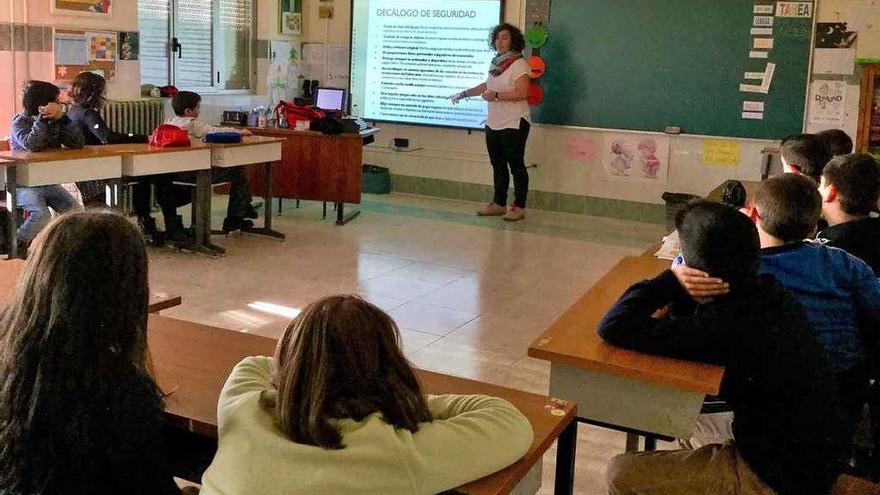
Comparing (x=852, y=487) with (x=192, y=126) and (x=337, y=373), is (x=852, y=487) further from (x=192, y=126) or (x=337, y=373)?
(x=192, y=126)

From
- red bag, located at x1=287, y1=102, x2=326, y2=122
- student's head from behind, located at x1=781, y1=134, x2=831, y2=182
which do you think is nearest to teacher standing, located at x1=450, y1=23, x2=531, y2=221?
red bag, located at x1=287, y1=102, x2=326, y2=122

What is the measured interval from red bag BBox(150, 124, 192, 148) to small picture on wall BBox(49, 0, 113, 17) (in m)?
1.48

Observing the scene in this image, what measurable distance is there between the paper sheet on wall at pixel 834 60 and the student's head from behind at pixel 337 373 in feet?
21.8

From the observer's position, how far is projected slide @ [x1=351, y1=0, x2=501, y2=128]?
8.47m

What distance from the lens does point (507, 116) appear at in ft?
25.9

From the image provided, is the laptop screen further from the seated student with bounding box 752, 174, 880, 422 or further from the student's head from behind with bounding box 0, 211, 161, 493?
the student's head from behind with bounding box 0, 211, 161, 493

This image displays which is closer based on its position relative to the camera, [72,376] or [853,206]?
[72,376]

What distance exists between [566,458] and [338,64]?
757cm

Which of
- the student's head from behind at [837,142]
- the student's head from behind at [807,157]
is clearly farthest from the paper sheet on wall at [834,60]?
the student's head from behind at [807,157]

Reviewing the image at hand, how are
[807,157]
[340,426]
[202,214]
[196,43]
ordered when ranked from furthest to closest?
[196,43] < [202,214] < [807,157] < [340,426]

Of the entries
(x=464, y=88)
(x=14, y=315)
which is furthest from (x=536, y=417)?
(x=464, y=88)

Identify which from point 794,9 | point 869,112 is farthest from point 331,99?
point 869,112

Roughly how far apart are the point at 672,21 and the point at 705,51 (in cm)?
36

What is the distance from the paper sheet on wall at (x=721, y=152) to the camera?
25.1ft
